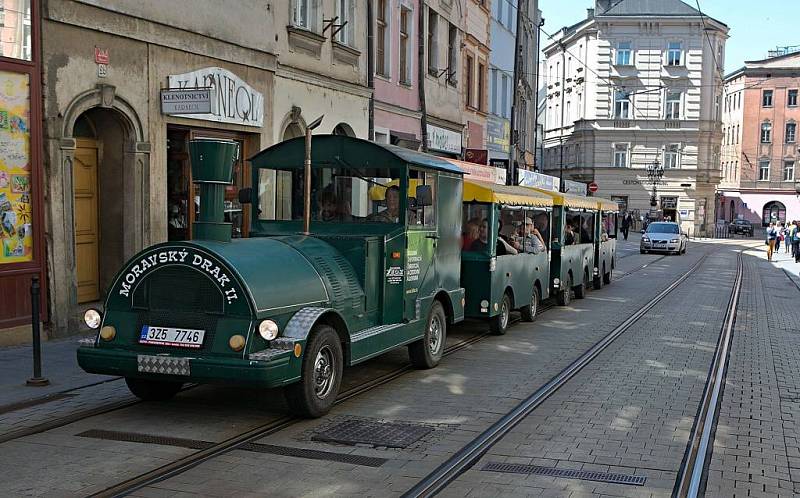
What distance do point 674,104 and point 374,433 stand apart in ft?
209

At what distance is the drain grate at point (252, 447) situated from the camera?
20.4ft

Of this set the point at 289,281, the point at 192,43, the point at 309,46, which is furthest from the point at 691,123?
the point at 289,281

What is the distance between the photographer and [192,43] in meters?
13.4

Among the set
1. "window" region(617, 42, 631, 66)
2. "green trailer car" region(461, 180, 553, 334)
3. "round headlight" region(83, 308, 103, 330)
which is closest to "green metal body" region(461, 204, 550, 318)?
"green trailer car" region(461, 180, 553, 334)

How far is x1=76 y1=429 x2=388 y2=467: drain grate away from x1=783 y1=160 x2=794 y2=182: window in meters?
83.9

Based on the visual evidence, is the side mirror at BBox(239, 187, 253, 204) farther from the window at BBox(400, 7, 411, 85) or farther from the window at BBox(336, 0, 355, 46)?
the window at BBox(400, 7, 411, 85)

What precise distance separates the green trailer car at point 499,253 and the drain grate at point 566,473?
609 cm

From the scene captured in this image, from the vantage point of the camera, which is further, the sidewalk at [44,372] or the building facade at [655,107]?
the building facade at [655,107]

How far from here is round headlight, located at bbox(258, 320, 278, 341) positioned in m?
6.88

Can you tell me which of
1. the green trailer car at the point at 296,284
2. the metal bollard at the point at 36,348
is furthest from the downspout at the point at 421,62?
the metal bollard at the point at 36,348

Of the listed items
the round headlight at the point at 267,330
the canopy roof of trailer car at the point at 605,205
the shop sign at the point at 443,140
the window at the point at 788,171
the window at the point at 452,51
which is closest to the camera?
the round headlight at the point at 267,330

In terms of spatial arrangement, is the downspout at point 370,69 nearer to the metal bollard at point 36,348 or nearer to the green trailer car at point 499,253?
the green trailer car at point 499,253

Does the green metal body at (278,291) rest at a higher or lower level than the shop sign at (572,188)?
lower

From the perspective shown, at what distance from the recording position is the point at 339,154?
9.09 meters
